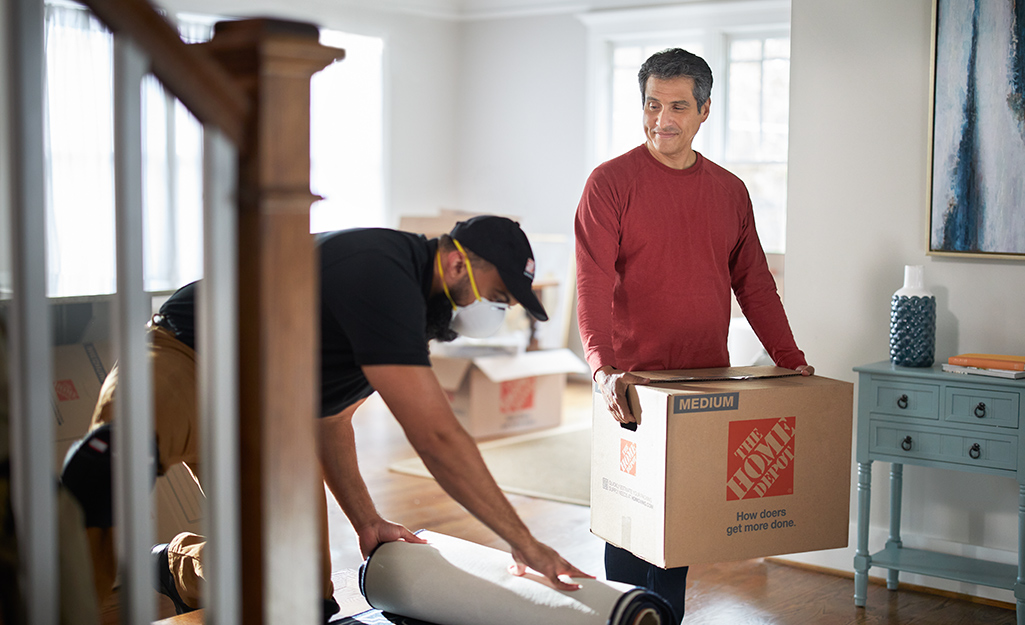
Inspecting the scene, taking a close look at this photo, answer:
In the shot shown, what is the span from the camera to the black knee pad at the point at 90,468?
1.50 m

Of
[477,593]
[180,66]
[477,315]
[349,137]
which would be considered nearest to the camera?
[180,66]

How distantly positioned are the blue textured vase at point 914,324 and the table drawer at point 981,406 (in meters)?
0.15

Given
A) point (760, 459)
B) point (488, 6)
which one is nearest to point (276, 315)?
point (760, 459)

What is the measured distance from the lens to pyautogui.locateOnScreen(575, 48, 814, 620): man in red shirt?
2094 millimetres

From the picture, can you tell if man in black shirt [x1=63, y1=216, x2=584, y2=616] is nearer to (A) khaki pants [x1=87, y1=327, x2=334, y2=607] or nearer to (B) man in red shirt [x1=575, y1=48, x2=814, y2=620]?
(A) khaki pants [x1=87, y1=327, x2=334, y2=607]

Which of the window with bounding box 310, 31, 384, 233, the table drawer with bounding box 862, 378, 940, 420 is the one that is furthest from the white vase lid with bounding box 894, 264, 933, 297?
the window with bounding box 310, 31, 384, 233

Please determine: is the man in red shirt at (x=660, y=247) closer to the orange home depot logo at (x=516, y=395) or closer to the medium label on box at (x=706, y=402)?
the medium label on box at (x=706, y=402)

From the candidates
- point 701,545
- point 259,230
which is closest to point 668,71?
point 701,545

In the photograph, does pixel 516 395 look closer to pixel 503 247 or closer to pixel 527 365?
pixel 527 365

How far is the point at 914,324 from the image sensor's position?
272 cm

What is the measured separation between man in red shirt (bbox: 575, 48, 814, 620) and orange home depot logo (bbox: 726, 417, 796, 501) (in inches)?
9.5

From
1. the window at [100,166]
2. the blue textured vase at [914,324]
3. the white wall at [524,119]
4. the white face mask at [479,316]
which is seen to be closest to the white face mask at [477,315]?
the white face mask at [479,316]

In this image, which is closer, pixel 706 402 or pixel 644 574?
pixel 706 402

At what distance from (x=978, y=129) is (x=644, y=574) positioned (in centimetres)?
163
